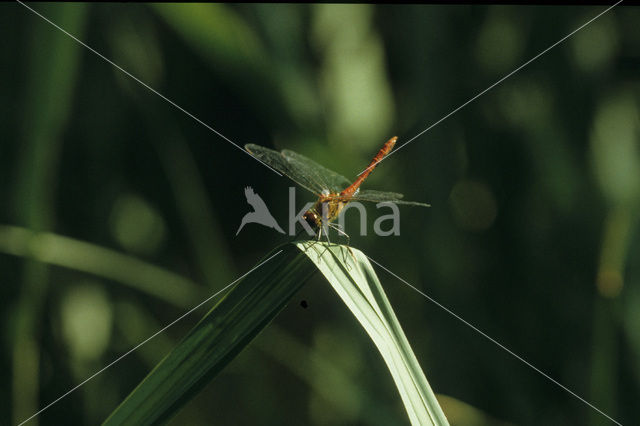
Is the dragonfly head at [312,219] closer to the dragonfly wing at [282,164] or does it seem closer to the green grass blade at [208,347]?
the dragonfly wing at [282,164]

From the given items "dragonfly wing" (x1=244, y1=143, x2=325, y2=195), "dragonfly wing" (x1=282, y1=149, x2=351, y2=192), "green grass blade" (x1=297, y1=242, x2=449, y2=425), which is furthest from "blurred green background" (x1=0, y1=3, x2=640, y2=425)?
"green grass blade" (x1=297, y1=242, x2=449, y2=425)

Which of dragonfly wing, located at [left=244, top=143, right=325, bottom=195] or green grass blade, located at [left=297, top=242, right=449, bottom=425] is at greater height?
dragonfly wing, located at [left=244, top=143, right=325, bottom=195]

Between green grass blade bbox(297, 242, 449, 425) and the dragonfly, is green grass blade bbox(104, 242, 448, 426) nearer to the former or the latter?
green grass blade bbox(297, 242, 449, 425)

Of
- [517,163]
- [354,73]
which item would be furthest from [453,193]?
[354,73]

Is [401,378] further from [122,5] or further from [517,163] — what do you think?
[122,5]

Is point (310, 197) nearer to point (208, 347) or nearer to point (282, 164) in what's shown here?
point (282, 164)

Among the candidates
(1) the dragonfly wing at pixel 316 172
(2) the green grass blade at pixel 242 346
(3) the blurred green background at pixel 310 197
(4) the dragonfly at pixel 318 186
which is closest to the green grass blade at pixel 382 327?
(2) the green grass blade at pixel 242 346
